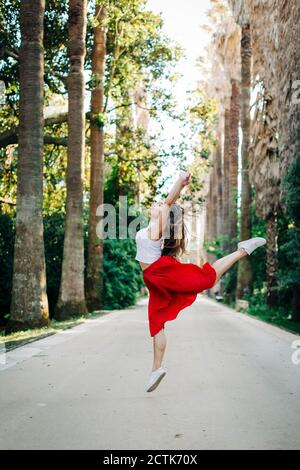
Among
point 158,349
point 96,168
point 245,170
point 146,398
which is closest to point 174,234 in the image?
point 158,349

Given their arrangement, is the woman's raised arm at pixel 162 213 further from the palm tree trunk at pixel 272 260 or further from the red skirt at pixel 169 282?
the palm tree trunk at pixel 272 260

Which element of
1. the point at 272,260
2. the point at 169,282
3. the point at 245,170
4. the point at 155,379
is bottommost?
the point at 155,379

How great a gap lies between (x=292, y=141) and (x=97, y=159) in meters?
9.70

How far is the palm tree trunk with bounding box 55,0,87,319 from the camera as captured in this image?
21.2 m

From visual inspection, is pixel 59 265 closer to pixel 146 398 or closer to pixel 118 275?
pixel 118 275

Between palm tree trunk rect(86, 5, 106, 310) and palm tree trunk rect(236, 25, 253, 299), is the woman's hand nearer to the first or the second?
palm tree trunk rect(86, 5, 106, 310)

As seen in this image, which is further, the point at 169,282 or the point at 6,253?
the point at 6,253

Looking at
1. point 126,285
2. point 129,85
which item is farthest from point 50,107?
point 126,285

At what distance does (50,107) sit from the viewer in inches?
1115

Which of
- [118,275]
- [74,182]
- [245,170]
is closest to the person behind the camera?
[74,182]

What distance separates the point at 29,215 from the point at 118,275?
15357 mm

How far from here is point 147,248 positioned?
23.9 ft

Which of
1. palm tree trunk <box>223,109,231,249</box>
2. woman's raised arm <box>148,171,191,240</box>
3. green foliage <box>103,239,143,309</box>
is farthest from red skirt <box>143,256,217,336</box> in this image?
palm tree trunk <box>223,109,231,249</box>
